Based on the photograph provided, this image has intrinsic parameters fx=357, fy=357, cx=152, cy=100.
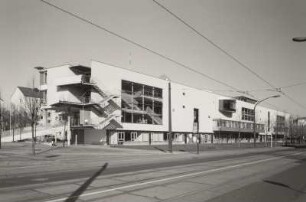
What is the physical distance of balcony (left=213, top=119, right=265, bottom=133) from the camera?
3370 inches

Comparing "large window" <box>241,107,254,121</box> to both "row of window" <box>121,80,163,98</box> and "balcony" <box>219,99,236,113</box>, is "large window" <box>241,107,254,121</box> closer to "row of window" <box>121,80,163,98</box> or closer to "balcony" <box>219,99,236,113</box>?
"balcony" <box>219,99,236,113</box>

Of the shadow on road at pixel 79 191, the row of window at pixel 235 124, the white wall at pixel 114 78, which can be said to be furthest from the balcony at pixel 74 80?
the row of window at pixel 235 124

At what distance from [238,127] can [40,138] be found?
60282 mm

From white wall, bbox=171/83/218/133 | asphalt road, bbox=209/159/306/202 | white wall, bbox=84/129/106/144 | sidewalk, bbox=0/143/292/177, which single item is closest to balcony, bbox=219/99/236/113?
white wall, bbox=171/83/218/133

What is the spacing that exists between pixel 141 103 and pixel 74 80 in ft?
42.2

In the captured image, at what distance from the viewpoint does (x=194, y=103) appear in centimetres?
7538

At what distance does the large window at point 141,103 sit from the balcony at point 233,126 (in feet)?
86.8

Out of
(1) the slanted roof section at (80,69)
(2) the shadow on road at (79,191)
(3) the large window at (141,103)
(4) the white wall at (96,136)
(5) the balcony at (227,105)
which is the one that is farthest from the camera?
(5) the balcony at (227,105)

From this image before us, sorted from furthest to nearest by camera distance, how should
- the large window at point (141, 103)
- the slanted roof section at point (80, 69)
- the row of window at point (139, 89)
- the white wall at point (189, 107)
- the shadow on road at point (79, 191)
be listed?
the white wall at point (189, 107) → the row of window at point (139, 89) → the large window at point (141, 103) → the slanted roof section at point (80, 69) → the shadow on road at point (79, 191)

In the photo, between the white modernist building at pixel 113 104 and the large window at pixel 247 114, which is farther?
the large window at pixel 247 114

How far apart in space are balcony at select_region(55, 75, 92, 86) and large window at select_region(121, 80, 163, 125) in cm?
645

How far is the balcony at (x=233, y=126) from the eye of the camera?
8559 cm

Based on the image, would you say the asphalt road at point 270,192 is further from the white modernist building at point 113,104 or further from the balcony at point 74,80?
the balcony at point 74,80

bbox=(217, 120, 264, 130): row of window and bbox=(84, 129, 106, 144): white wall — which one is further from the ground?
bbox=(217, 120, 264, 130): row of window
